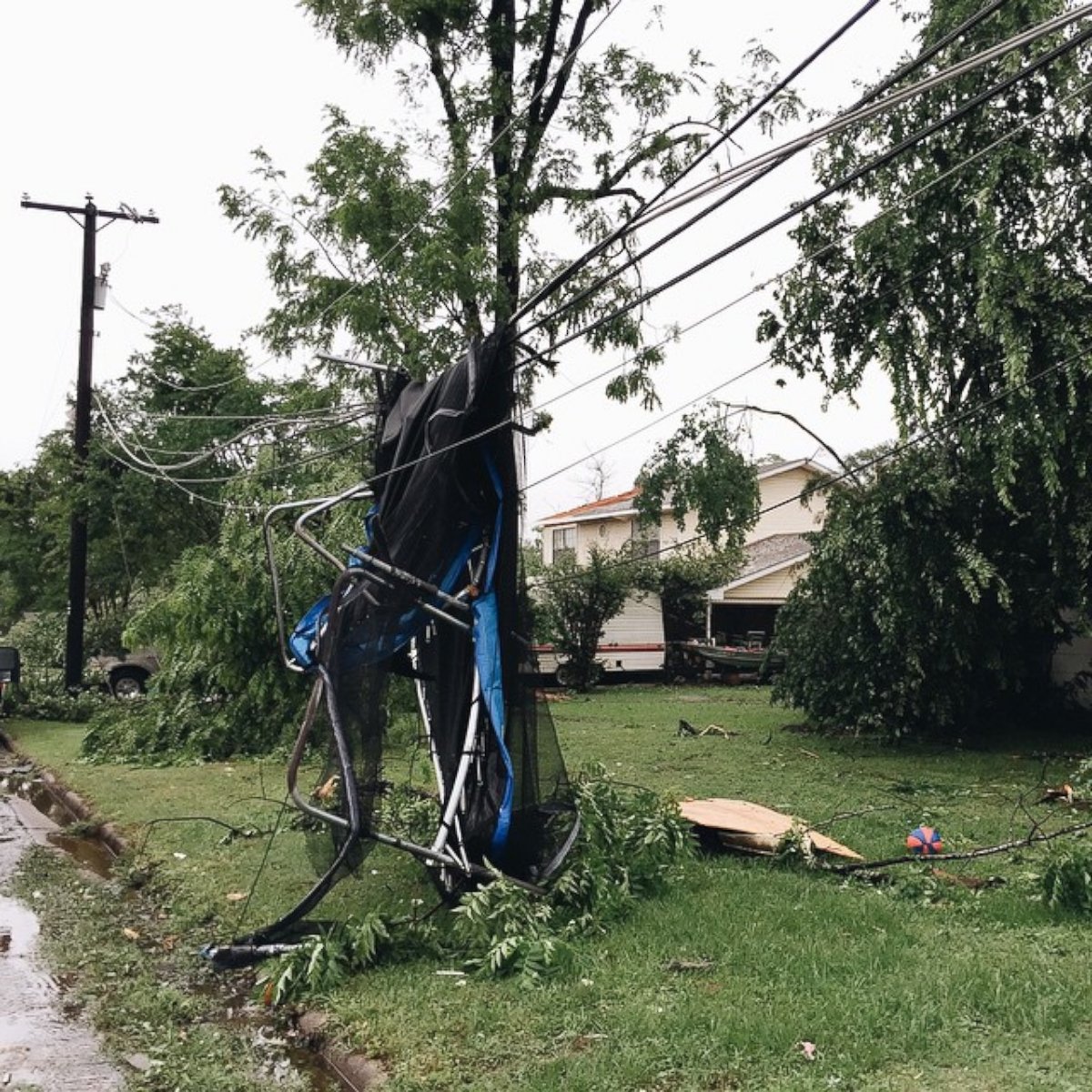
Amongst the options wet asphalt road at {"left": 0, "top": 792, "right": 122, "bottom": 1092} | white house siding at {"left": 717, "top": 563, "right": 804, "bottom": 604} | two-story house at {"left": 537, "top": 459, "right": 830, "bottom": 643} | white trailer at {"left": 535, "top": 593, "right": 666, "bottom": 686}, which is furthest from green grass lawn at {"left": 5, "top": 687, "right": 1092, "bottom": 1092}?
white house siding at {"left": 717, "top": 563, "right": 804, "bottom": 604}

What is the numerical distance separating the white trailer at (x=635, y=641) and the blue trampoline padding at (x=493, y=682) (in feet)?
63.1

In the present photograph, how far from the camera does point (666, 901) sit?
640cm

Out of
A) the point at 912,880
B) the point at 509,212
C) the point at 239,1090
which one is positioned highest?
the point at 509,212

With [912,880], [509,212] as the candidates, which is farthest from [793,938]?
[509,212]

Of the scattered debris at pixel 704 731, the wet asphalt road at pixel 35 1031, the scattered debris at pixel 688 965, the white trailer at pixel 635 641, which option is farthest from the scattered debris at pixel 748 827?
the white trailer at pixel 635 641

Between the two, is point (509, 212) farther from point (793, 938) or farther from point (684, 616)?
point (684, 616)

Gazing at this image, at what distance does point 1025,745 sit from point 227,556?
32.2ft

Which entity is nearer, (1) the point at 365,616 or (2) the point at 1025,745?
(1) the point at 365,616

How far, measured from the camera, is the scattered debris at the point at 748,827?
7.32 m

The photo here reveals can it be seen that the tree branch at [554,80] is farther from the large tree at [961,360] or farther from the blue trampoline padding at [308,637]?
the blue trampoline padding at [308,637]

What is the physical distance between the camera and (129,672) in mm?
22703

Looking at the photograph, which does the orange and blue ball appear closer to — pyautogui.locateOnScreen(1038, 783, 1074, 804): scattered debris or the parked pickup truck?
pyautogui.locateOnScreen(1038, 783, 1074, 804): scattered debris

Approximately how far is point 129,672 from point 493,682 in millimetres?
18489

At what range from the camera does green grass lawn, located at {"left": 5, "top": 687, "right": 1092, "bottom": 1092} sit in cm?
423
